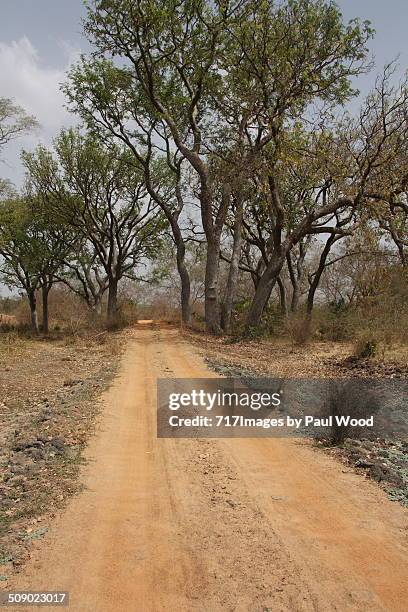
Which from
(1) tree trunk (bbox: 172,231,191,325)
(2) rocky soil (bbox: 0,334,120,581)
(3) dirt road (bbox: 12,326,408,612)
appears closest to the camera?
(3) dirt road (bbox: 12,326,408,612)

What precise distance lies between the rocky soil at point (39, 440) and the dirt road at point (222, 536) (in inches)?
7.7

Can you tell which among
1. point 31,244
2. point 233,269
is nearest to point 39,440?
point 233,269

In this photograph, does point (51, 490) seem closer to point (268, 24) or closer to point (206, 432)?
point (206, 432)

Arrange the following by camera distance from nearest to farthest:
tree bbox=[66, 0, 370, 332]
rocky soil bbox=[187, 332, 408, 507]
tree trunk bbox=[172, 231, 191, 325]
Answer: rocky soil bbox=[187, 332, 408, 507] → tree bbox=[66, 0, 370, 332] → tree trunk bbox=[172, 231, 191, 325]

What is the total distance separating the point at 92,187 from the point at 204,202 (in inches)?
374

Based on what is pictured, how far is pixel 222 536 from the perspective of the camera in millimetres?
4172

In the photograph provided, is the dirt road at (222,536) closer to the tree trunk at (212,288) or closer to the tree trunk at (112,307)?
the tree trunk at (212,288)

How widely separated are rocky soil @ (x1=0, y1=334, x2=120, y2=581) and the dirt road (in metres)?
0.20

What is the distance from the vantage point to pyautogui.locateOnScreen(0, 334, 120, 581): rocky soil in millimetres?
4316

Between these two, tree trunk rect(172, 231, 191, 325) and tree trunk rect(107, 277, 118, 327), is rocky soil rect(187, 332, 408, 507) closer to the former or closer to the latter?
tree trunk rect(172, 231, 191, 325)

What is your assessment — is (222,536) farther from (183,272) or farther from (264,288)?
(183,272)

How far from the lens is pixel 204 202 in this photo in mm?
20359

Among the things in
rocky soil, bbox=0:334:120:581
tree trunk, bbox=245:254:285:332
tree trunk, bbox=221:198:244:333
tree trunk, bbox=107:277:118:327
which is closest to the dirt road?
rocky soil, bbox=0:334:120:581

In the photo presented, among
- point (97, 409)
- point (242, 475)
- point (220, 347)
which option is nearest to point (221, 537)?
point (242, 475)
